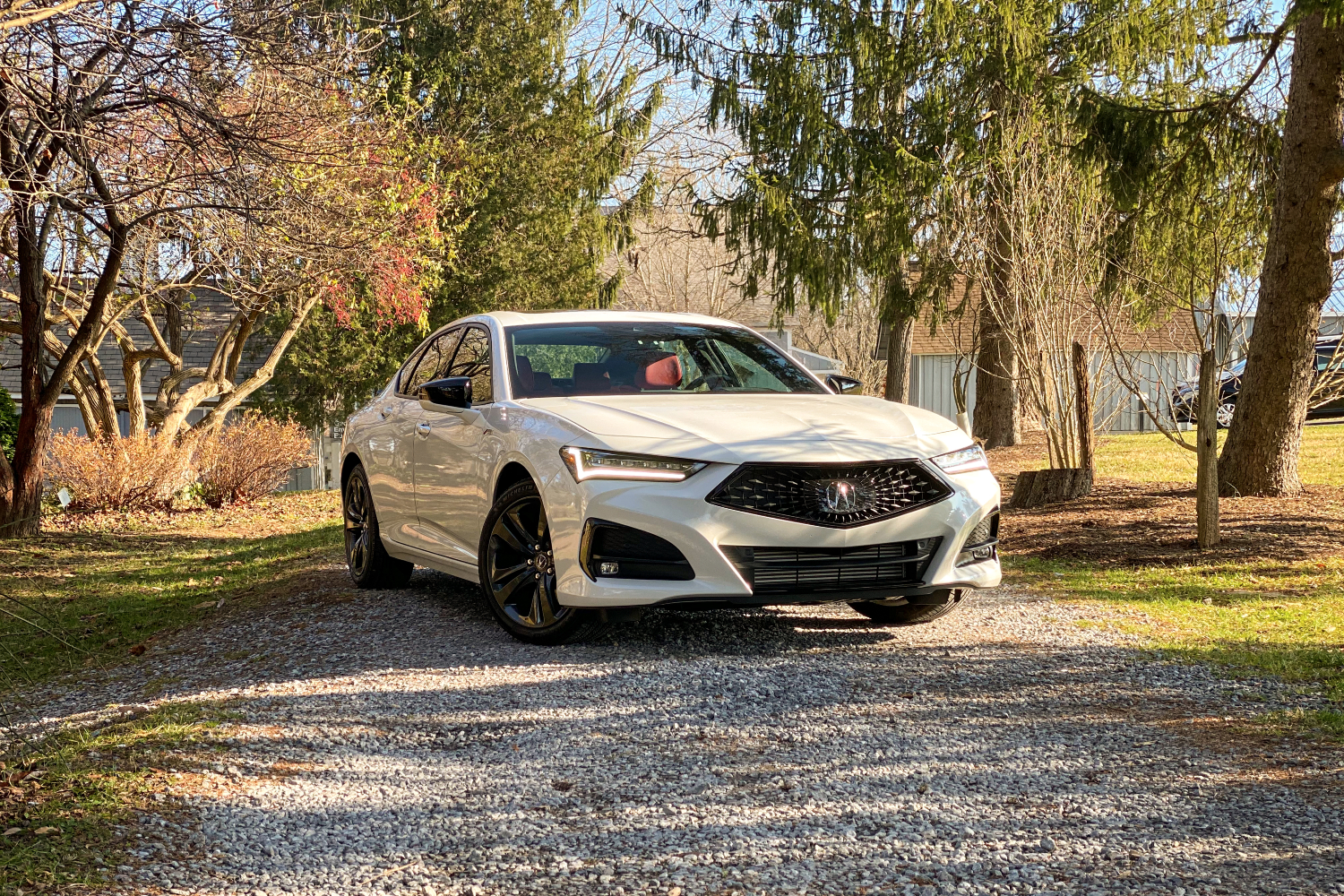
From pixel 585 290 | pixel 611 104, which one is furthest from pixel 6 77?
pixel 585 290

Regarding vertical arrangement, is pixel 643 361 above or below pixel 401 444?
above

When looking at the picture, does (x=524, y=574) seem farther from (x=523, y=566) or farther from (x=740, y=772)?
(x=740, y=772)

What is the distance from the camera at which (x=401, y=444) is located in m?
8.26

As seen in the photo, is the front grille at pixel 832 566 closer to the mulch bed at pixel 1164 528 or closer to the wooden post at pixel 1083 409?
the mulch bed at pixel 1164 528

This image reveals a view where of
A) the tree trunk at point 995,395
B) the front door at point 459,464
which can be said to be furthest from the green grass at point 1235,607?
the tree trunk at point 995,395

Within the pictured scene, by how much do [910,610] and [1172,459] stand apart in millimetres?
14185

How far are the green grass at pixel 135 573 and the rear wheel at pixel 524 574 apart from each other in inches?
83.0

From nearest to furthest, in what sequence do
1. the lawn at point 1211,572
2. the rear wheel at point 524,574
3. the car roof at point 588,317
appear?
1. the rear wheel at point 524,574
2. the lawn at point 1211,572
3. the car roof at point 588,317

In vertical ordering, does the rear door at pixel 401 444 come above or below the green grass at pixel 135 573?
above

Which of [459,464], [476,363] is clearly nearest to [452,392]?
[459,464]

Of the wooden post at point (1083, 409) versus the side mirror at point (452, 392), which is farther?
the wooden post at point (1083, 409)

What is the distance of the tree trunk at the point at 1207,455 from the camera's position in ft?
32.3

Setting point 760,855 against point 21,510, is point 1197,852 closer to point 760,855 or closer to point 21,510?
point 760,855

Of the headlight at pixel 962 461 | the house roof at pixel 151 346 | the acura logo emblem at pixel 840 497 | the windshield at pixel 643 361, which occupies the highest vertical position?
the house roof at pixel 151 346
